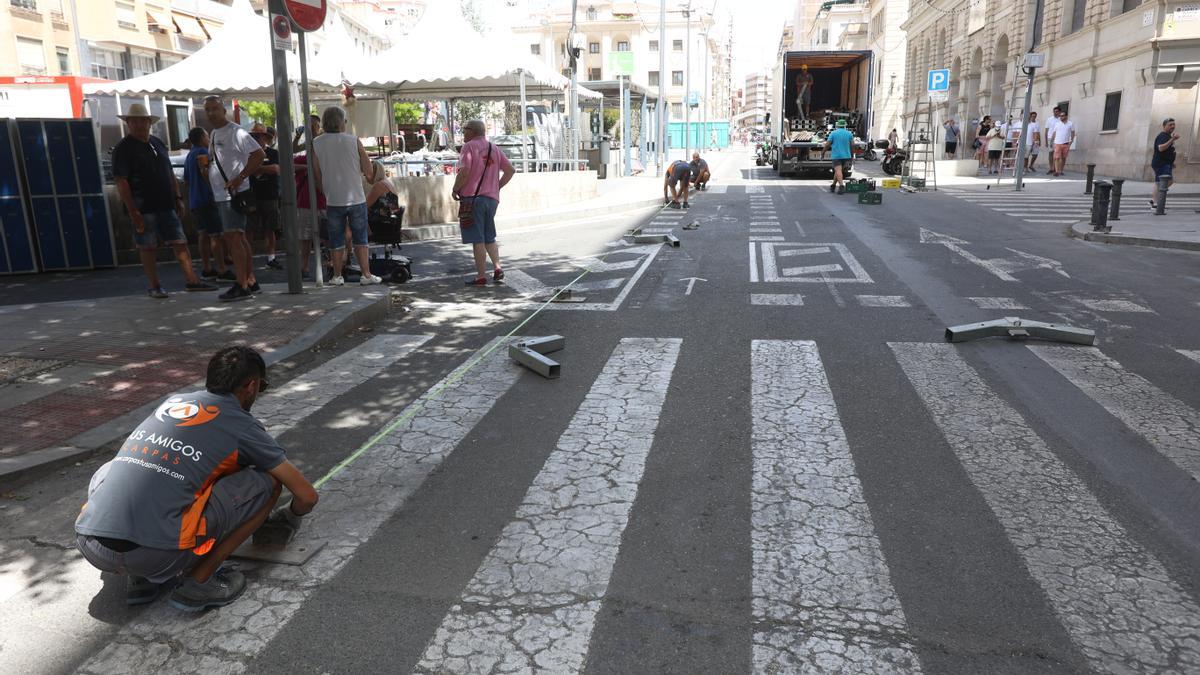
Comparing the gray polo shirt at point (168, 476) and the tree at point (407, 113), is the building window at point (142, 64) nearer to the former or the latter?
the tree at point (407, 113)

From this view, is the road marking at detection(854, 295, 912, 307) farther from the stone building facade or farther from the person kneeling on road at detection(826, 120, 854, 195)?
the stone building facade

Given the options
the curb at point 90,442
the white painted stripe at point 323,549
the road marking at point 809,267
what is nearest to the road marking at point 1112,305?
the road marking at point 809,267

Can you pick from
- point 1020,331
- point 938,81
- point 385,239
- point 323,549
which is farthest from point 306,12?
point 938,81

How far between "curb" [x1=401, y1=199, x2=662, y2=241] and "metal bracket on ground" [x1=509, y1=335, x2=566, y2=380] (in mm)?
8059

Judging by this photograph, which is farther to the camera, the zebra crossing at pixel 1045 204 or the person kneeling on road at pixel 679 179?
the person kneeling on road at pixel 679 179

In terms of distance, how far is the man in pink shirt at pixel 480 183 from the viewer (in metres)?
9.63

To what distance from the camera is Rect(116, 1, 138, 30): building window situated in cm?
4300

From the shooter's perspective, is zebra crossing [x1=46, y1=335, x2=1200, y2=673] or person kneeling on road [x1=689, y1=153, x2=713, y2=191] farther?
person kneeling on road [x1=689, y1=153, x2=713, y2=191]

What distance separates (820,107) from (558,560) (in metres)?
32.5

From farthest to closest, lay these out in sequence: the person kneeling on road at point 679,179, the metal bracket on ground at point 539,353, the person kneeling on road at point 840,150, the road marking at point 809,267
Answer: the person kneeling on road at point 840,150 → the person kneeling on road at point 679,179 → the road marking at point 809,267 → the metal bracket on ground at point 539,353

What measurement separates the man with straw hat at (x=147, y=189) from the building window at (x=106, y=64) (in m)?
40.3

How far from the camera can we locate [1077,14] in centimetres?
3288

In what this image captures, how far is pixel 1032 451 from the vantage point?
4586 millimetres

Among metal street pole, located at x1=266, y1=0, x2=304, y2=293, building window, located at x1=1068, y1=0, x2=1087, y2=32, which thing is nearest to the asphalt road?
metal street pole, located at x1=266, y1=0, x2=304, y2=293
